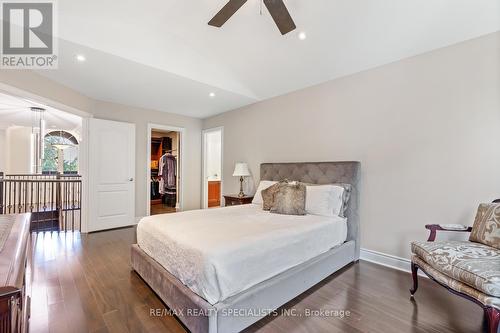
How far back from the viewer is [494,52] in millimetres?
2250

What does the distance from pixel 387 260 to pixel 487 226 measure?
1175 millimetres

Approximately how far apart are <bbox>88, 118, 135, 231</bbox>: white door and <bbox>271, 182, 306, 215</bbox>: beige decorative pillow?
3271 millimetres

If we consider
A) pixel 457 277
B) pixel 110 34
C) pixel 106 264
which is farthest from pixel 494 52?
pixel 106 264

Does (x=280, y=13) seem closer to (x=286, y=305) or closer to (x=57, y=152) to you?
(x=286, y=305)

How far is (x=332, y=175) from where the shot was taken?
3287 millimetres

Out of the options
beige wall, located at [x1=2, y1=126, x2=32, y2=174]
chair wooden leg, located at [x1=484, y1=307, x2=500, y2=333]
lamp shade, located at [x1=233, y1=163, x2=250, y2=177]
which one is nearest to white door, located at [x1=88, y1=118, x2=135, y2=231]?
lamp shade, located at [x1=233, y1=163, x2=250, y2=177]

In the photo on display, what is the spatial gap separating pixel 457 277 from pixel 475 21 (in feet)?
8.00

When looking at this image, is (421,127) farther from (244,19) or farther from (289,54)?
(244,19)

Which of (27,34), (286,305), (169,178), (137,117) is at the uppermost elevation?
(27,34)

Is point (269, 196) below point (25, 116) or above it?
below

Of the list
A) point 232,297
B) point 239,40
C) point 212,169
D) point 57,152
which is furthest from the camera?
point 57,152

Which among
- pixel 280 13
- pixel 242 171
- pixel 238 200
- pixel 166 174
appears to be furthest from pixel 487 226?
pixel 166 174

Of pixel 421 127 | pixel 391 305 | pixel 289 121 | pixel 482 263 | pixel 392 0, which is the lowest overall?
pixel 391 305

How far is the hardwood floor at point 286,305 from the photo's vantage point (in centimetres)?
175
